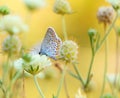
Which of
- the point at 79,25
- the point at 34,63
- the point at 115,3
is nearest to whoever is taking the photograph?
the point at 34,63

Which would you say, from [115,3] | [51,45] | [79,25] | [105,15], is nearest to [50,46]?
[51,45]

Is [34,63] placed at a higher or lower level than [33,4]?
lower

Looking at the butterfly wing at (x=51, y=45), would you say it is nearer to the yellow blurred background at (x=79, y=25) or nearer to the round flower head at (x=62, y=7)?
the round flower head at (x=62, y=7)

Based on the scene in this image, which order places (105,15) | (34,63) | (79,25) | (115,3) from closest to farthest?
(34,63) < (115,3) < (105,15) < (79,25)

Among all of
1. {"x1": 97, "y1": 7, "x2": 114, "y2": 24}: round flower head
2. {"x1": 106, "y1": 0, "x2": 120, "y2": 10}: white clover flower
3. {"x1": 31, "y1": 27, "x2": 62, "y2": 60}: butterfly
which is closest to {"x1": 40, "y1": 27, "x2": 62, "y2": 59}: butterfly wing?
{"x1": 31, "y1": 27, "x2": 62, "y2": 60}: butterfly

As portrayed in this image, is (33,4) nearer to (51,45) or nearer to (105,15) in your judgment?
(105,15)

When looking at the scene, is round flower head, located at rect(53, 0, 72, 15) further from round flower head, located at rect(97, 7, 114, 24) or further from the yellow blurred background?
the yellow blurred background
